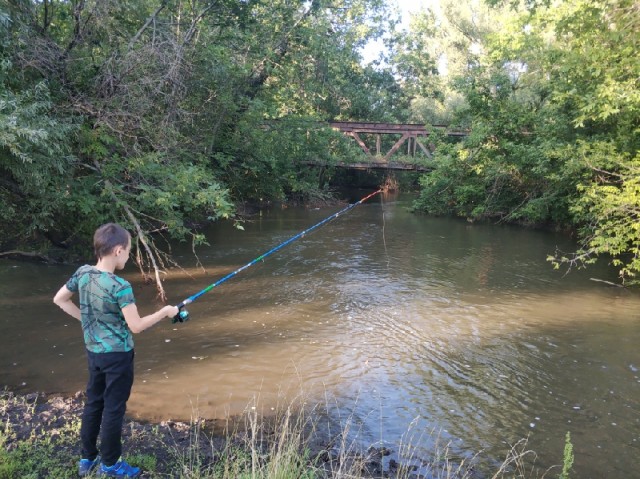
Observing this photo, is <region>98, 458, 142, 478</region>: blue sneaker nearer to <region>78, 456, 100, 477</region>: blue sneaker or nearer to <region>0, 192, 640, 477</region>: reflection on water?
<region>78, 456, 100, 477</region>: blue sneaker

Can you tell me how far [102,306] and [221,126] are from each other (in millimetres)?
13880

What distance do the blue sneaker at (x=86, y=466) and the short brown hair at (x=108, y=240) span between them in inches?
57.0

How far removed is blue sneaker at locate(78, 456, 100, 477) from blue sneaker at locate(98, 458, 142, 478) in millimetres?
115

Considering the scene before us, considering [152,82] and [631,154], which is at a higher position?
[152,82]

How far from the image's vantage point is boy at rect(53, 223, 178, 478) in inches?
132

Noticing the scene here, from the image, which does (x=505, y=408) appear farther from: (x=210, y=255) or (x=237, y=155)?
(x=237, y=155)

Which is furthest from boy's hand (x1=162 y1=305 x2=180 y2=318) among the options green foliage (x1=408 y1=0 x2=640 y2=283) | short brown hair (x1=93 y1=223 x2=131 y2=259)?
green foliage (x1=408 y1=0 x2=640 y2=283)

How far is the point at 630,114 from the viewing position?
459 inches

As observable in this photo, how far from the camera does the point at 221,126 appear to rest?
16.6 meters

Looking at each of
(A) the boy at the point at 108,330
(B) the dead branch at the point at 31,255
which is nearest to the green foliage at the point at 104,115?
(B) the dead branch at the point at 31,255

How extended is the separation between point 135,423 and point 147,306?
14.1ft

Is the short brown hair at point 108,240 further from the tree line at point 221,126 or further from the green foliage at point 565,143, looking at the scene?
the green foliage at point 565,143

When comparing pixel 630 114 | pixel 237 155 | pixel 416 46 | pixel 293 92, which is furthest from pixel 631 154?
pixel 416 46

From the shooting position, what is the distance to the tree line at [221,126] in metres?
9.17
